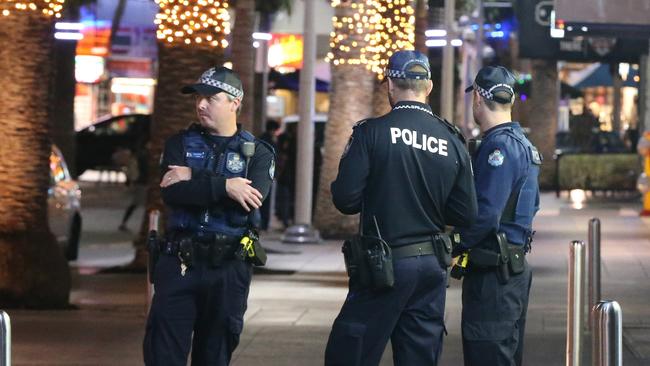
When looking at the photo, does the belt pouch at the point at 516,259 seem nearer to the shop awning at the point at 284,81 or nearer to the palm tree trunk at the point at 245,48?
the palm tree trunk at the point at 245,48

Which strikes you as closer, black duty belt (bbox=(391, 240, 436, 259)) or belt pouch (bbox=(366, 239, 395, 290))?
belt pouch (bbox=(366, 239, 395, 290))

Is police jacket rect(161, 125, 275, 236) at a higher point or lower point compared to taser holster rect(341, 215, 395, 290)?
higher

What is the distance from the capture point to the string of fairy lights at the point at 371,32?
74.7 ft

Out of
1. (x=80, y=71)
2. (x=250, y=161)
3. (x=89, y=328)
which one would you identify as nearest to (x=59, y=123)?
(x=80, y=71)

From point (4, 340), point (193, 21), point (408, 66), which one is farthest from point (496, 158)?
point (193, 21)

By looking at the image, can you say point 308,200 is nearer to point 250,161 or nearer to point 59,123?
point 59,123

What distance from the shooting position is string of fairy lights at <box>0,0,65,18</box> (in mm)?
14023

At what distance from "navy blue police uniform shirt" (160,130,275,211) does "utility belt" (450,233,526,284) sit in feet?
3.61

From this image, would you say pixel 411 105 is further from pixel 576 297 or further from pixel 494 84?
pixel 576 297

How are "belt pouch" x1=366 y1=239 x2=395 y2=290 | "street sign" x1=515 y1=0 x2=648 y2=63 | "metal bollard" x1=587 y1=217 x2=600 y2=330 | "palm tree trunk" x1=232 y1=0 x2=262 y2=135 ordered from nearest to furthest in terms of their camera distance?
"belt pouch" x1=366 y1=239 x2=395 y2=290 < "metal bollard" x1=587 y1=217 x2=600 y2=330 < "palm tree trunk" x1=232 y1=0 x2=262 y2=135 < "street sign" x1=515 y1=0 x2=648 y2=63

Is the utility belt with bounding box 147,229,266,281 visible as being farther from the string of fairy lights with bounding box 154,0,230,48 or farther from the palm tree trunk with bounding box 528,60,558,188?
the palm tree trunk with bounding box 528,60,558,188

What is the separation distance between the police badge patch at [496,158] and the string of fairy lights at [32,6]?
7.05m

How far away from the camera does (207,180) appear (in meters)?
7.49

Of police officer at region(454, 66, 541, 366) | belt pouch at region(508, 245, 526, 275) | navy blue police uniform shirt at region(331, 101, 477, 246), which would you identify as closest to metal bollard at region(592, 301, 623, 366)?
navy blue police uniform shirt at region(331, 101, 477, 246)
